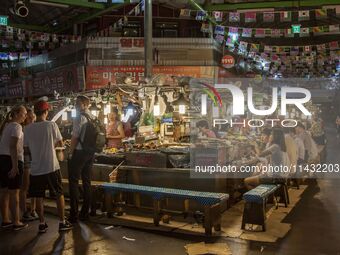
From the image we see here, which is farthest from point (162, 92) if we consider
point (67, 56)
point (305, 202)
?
point (67, 56)

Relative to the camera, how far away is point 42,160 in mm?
6824

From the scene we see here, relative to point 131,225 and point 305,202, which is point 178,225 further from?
point 305,202

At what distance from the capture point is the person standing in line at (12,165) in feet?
22.7

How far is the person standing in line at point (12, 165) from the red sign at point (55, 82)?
11.3 metres

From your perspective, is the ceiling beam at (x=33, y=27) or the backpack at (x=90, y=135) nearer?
the backpack at (x=90, y=135)

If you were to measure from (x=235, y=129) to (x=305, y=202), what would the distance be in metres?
6.16

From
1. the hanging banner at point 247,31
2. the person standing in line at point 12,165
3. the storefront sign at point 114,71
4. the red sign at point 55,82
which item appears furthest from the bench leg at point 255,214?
the red sign at point 55,82

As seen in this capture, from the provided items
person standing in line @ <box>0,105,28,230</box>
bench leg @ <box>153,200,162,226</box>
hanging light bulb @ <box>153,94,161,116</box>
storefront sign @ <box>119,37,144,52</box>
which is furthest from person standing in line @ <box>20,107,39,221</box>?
storefront sign @ <box>119,37,144,52</box>

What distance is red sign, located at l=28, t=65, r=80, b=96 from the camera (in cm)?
1894

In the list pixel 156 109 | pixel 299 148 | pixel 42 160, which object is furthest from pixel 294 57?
pixel 42 160

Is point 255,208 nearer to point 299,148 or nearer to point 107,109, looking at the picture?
point 299,148

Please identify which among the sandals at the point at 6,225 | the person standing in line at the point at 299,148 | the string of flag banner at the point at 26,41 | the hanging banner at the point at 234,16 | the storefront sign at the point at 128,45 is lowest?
the sandals at the point at 6,225

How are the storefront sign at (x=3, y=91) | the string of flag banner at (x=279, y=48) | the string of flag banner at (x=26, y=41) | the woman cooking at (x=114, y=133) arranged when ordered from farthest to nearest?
1. the storefront sign at (x=3, y=91)
2. the string of flag banner at (x=279, y=48)
3. the string of flag banner at (x=26, y=41)
4. the woman cooking at (x=114, y=133)

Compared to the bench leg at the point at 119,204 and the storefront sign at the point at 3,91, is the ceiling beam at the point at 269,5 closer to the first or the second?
the bench leg at the point at 119,204
